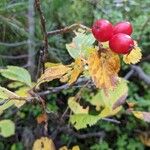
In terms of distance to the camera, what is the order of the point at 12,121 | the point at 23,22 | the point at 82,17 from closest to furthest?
the point at 23,22 < the point at 12,121 < the point at 82,17

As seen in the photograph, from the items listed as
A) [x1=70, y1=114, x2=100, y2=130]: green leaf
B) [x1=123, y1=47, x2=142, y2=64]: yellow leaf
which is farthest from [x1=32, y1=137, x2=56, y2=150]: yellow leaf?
[x1=123, y1=47, x2=142, y2=64]: yellow leaf

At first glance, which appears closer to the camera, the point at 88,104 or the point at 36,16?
the point at 36,16

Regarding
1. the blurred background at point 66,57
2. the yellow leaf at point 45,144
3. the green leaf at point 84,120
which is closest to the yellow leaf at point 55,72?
the green leaf at point 84,120

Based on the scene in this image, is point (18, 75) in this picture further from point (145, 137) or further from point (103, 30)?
point (145, 137)

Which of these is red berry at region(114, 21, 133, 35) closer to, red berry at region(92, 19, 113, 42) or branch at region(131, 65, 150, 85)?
red berry at region(92, 19, 113, 42)

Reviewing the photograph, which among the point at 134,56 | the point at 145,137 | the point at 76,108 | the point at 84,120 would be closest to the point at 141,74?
the point at 145,137

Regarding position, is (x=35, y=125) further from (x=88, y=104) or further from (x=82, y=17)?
(x=82, y=17)

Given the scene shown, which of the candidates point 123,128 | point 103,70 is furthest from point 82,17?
point 103,70
